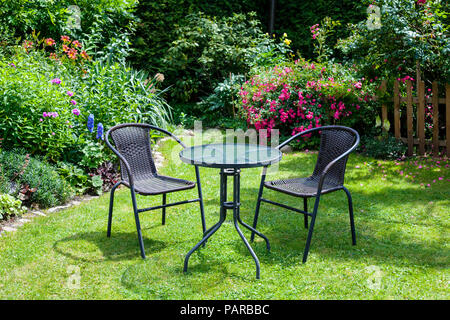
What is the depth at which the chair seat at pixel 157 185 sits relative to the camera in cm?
351

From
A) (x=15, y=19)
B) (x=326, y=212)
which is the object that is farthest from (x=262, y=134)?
(x=15, y=19)

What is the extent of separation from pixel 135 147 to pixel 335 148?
168 centimetres

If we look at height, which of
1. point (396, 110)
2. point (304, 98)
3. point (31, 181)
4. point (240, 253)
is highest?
point (304, 98)

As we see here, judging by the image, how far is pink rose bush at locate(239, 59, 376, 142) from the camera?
6715mm

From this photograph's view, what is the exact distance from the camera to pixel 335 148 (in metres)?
3.78

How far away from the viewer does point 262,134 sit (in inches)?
280

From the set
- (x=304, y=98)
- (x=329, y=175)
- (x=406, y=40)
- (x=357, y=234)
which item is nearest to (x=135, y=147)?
(x=329, y=175)

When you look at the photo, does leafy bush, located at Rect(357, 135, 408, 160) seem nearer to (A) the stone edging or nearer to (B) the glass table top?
(B) the glass table top

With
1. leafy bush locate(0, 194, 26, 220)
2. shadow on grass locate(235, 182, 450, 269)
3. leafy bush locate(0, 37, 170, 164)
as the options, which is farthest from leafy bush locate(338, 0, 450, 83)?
leafy bush locate(0, 194, 26, 220)

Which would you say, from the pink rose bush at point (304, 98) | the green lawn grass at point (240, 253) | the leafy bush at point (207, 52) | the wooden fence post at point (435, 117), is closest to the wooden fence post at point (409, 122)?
the wooden fence post at point (435, 117)

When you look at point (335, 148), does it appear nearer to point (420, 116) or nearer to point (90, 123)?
point (90, 123)

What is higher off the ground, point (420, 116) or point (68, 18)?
point (68, 18)

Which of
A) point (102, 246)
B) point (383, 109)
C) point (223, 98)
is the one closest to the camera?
point (102, 246)

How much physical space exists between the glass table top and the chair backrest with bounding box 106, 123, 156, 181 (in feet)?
1.91
